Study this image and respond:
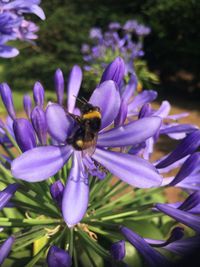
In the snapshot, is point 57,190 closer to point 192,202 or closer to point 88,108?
point 88,108

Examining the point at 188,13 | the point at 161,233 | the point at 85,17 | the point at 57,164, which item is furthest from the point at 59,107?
the point at 85,17

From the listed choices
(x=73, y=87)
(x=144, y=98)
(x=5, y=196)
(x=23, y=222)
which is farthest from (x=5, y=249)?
(x=144, y=98)

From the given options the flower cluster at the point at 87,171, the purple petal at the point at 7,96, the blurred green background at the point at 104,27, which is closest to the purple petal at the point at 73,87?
the flower cluster at the point at 87,171

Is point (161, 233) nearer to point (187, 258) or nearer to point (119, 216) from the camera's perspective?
point (119, 216)

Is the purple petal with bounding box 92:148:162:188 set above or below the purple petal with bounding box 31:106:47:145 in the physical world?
below

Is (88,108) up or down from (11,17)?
down

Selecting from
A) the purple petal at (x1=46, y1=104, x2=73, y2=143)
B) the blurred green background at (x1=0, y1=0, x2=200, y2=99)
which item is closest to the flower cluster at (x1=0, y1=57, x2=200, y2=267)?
the purple petal at (x1=46, y1=104, x2=73, y2=143)

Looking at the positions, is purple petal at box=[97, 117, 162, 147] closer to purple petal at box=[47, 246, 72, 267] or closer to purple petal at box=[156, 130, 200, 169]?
purple petal at box=[156, 130, 200, 169]
